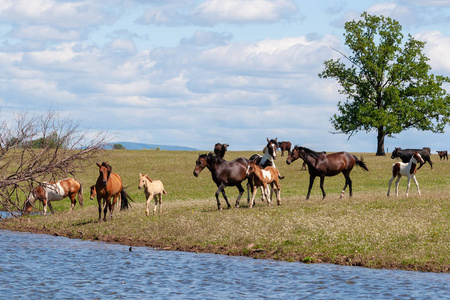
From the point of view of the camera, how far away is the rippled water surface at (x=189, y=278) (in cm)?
1303

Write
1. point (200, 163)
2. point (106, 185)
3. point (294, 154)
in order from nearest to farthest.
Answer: point (106, 185) < point (200, 163) < point (294, 154)

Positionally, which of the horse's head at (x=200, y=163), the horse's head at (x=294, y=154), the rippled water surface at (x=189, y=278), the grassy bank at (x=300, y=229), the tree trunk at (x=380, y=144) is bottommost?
the rippled water surface at (x=189, y=278)

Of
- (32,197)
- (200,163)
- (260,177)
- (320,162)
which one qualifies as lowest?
(32,197)

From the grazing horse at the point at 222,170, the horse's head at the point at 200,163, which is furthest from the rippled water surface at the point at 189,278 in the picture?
the grazing horse at the point at 222,170

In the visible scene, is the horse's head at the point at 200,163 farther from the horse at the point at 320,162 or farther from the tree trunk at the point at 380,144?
the tree trunk at the point at 380,144

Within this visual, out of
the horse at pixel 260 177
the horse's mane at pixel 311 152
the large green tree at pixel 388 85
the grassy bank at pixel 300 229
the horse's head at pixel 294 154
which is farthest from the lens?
the large green tree at pixel 388 85

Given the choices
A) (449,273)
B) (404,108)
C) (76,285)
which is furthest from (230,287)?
(404,108)

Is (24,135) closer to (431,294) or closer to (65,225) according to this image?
(65,225)

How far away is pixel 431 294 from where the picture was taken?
1266 cm

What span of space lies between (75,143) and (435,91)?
53323mm

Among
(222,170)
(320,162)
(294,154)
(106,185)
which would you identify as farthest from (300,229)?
(320,162)

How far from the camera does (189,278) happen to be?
14.8 m

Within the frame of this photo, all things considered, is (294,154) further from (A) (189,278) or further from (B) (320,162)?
(A) (189,278)

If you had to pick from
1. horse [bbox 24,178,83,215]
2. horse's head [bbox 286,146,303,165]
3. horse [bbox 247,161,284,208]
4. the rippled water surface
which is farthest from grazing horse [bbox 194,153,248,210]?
horse [bbox 24,178,83,215]
